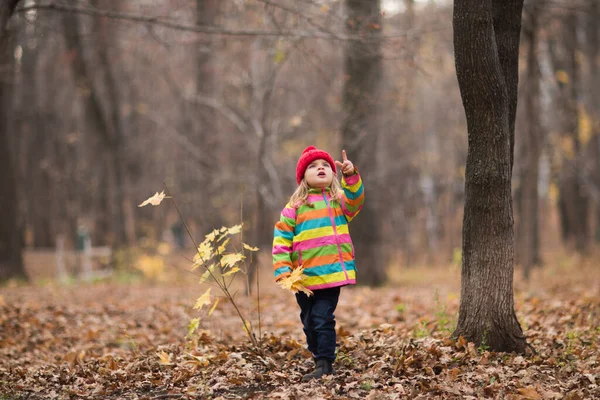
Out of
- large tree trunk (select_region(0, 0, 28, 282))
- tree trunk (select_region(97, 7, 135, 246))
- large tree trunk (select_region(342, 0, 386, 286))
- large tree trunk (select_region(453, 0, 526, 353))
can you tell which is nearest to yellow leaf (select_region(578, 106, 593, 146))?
large tree trunk (select_region(342, 0, 386, 286))

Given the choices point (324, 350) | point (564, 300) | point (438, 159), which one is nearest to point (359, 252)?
point (564, 300)

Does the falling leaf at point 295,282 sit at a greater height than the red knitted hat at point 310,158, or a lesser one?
lesser

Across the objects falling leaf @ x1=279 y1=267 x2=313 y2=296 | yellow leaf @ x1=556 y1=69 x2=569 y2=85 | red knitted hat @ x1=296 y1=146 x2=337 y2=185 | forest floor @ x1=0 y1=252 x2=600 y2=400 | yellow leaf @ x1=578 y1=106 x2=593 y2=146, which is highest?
yellow leaf @ x1=556 y1=69 x2=569 y2=85

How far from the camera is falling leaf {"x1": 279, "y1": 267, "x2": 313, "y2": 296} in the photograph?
4379mm

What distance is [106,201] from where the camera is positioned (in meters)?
21.2

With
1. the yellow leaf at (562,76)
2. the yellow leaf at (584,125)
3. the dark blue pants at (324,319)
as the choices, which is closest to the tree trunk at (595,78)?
the yellow leaf at (584,125)

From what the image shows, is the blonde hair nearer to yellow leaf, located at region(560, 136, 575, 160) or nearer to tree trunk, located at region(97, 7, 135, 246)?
tree trunk, located at region(97, 7, 135, 246)

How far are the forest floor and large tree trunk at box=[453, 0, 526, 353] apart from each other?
280 millimetres

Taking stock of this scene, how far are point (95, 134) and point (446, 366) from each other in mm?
16803

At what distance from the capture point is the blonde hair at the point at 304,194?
187 inches

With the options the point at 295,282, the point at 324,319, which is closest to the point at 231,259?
the point at 295,282

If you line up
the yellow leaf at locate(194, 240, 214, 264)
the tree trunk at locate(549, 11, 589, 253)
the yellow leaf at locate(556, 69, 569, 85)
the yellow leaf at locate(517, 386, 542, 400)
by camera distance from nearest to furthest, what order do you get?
the yellow leaf at locate(517, 386, 542, 400), the yellow leaf at locate(194, 240, 214, 264), the yellow leaf at locate(556, 69, 569, 85), the tree trunk at locate(549, 11, 589, 253)

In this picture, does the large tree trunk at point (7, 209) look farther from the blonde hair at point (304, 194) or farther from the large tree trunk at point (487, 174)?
the large tree trunk at point (487, 174)

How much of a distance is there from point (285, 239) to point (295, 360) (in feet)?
4.00
